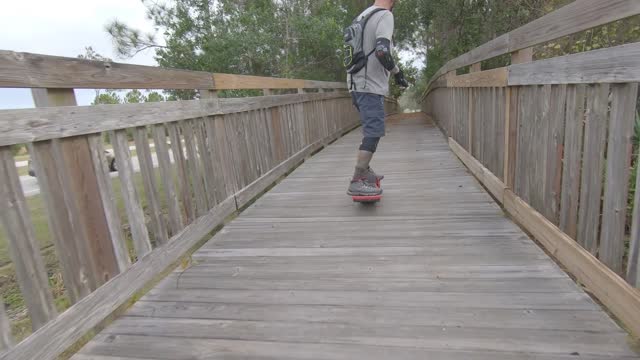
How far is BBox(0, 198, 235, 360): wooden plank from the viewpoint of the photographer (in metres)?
1.60

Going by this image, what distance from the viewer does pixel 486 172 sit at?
3744 millimetres

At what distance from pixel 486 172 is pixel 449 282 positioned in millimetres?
1924

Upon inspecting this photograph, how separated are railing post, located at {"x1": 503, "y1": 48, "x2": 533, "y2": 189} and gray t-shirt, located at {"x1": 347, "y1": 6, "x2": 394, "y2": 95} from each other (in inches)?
37.1

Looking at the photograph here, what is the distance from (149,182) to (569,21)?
240 cm

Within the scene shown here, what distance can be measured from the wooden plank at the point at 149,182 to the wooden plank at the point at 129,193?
0.09 m

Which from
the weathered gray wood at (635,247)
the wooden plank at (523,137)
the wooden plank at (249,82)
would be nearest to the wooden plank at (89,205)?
the wooden plank at (249,82)

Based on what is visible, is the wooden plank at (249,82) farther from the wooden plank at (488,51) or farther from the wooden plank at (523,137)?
the wooden plank at (523,137)

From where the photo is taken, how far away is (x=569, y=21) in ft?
6.42

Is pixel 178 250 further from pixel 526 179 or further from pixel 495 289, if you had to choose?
pixel 526 179

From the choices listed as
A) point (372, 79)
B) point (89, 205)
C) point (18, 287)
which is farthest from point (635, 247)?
point (18, 287)

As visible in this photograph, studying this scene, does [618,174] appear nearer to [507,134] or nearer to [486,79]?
[507,134]

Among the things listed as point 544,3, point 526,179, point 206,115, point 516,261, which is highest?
point 544,3

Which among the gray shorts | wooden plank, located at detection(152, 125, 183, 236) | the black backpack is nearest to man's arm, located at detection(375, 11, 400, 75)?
the black backpack

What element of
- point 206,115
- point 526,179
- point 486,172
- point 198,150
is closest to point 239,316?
point 198,150
